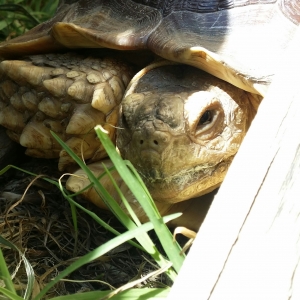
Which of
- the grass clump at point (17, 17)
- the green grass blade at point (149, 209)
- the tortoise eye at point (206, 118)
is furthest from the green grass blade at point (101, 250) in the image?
the grass clump at point (17, 17)

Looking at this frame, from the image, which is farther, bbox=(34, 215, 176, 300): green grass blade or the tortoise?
the tortoise

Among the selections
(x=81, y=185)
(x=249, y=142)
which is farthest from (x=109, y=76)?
(x=249, y=142)

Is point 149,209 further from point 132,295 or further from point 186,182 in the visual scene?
point 186,182

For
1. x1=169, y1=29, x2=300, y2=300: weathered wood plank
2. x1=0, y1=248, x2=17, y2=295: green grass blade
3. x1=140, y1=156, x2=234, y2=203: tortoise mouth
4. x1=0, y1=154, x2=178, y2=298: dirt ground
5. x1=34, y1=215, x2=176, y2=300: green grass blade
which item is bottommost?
x1=0, y1=154, x2=178, y2=298: dirt ground

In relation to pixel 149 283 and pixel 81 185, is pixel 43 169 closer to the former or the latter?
pixel 81 185

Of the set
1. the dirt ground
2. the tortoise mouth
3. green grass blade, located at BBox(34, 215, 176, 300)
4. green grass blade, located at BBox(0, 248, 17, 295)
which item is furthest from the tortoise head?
green grass blade, located at BBox(0, 248, 17, 295)

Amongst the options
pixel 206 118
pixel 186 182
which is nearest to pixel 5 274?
pixel 186 182

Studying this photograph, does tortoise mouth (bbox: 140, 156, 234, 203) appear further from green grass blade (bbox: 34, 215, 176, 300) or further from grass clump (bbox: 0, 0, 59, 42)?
grass clump (bbox: 0, 0, 59, 42)

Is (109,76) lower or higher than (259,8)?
lower
